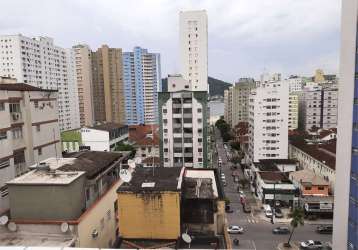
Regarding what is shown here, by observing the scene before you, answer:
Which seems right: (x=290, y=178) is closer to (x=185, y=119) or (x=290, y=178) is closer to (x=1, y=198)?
(x=185, y=119)

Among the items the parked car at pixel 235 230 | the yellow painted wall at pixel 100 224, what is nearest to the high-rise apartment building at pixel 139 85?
the parked car at pixel 235 230

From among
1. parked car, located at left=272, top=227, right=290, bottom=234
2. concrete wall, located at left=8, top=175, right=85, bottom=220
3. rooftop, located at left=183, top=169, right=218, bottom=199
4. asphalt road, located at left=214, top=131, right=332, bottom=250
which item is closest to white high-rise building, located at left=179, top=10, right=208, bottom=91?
asphalt road, located at left=214, top=131, right=332, bottom=250

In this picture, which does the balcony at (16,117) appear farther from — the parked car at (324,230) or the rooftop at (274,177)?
the rooftop at (274,177)

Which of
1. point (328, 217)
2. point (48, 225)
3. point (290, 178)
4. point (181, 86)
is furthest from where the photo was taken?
point (181, 86)

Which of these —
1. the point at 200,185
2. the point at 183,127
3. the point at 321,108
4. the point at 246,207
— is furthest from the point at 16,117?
the point at 321,108

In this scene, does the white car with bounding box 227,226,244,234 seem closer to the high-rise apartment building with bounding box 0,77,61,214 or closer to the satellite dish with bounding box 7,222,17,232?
the high-rise apartment building with bounding box 0,77,61,214

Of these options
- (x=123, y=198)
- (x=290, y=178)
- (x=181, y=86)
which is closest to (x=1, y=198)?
(x=123, y=198)

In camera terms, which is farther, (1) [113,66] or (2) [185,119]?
(1) [113,66]
